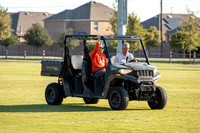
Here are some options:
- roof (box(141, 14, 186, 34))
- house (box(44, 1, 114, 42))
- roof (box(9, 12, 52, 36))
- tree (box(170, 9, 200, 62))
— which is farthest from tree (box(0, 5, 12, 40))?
roof (box(141, 14, 186, 34))

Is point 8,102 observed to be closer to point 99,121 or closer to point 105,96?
point 105,96

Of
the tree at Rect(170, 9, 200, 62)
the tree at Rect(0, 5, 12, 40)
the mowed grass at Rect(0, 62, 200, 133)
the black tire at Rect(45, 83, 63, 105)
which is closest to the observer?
the mowed grass at Rect(0, 62, 200, 133)

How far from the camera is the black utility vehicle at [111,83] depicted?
13039mm

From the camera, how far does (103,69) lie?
45.9ft

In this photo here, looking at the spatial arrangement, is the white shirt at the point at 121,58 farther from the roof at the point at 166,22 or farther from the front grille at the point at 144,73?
the roof at the point at 166,22

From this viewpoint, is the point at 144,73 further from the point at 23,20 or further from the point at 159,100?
the point at 23,20

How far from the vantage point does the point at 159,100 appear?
44.2 ft

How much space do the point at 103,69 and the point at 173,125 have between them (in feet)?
12.6

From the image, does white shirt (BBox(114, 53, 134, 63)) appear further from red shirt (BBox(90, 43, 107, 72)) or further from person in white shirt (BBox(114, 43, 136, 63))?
red shirt (BBox(90, 43, 107, 72))

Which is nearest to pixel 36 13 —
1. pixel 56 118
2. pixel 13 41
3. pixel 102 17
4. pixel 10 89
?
pixel 102 17

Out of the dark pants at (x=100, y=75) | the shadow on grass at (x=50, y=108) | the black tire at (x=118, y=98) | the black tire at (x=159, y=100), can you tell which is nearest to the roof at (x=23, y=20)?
the shadow on grass at (x=50, y=108)

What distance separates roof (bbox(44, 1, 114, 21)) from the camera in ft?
319

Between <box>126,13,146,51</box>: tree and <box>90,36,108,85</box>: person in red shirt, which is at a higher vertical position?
<box>126,13,146,51</box>: tree

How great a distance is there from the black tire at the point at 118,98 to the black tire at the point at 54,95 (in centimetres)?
199
